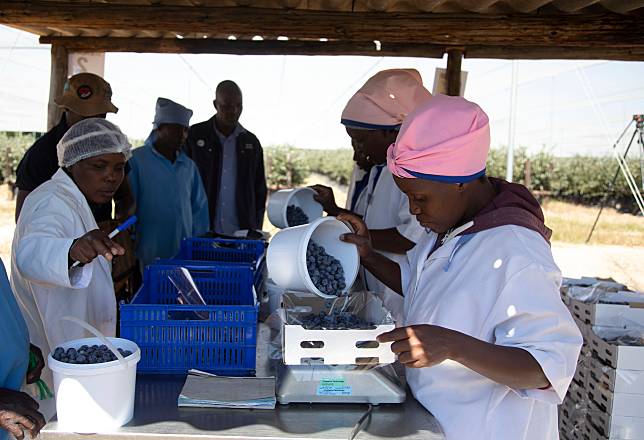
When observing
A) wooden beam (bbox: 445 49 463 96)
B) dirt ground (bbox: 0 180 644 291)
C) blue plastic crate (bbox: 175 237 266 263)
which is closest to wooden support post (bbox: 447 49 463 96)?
wooden beam (bbox: 445 49 463 96)

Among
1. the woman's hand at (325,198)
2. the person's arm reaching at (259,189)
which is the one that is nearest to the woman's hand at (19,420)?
the woman's hand at (325,198)

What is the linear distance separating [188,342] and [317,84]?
21377 millimetres

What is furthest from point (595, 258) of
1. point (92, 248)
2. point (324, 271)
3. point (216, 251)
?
point (92, 248)

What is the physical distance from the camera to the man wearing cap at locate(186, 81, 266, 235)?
17.5 feet

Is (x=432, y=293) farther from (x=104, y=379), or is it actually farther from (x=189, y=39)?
(x=189, y=39)

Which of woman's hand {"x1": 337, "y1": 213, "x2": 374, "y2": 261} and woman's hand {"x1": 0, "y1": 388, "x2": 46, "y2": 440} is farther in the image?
woman's hand {"x1": 337, "y1": 213, "x2": 374, "y2": 261}

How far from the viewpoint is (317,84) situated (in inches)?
890

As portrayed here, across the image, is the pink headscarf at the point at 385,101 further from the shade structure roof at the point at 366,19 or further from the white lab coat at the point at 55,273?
the shade structure roof at the point at 366,19

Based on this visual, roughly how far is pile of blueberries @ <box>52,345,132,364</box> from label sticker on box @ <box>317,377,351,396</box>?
1.68 ft

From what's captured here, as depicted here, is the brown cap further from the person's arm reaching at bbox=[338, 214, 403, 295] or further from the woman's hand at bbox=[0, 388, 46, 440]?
the woman's hand at bbox=[0, 388, 46, 440]

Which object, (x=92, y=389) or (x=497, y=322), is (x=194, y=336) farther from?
(x=497, y=322)

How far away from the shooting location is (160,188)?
430 cm

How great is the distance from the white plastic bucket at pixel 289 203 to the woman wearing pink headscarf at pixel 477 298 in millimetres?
1484

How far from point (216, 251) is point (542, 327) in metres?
2.09
